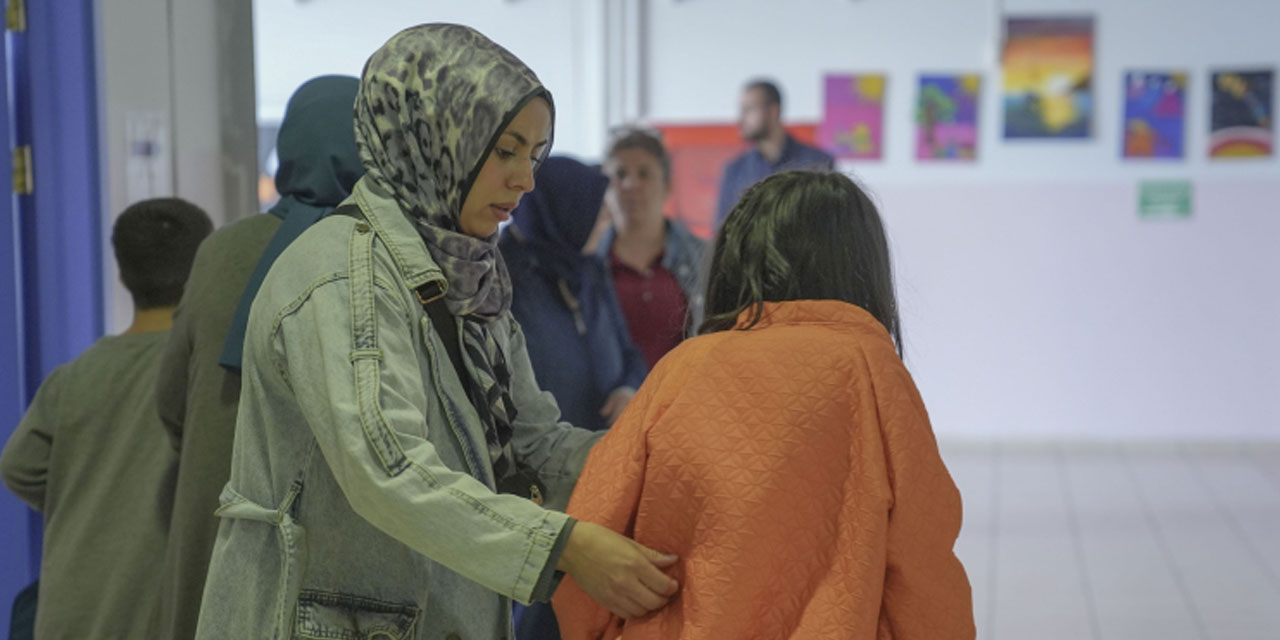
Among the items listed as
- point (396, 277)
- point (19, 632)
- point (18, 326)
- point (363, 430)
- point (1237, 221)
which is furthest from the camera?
point (1237, 221)

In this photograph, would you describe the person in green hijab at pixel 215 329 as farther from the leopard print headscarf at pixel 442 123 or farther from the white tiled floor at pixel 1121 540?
the white tiled floor at pixel 1121 540

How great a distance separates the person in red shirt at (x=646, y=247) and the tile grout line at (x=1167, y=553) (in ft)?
6.65

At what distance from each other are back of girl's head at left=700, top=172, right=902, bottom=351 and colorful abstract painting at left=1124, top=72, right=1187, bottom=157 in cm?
660

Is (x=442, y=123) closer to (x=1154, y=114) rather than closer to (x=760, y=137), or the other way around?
(x=760, y=137)

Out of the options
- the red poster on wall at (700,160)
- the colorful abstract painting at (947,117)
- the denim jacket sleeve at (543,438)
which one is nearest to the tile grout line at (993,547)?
the colorful abstract painting at (947,117)

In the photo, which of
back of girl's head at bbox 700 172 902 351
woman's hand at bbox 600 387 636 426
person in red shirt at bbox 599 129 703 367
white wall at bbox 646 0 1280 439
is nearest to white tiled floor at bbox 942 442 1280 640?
white wall at bbox 646 0 1280 439

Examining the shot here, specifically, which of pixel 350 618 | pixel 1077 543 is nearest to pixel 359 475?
pixel 350 618

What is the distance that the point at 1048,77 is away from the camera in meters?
7.61

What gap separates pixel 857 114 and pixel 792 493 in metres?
6.70

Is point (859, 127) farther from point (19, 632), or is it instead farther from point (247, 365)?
point (247, 365)

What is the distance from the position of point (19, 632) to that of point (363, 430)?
5.08ft

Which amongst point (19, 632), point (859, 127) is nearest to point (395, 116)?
point (19, 632)

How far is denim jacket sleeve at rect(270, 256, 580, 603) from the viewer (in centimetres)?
132

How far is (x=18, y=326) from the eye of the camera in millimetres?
3004
